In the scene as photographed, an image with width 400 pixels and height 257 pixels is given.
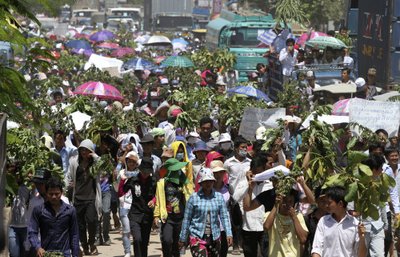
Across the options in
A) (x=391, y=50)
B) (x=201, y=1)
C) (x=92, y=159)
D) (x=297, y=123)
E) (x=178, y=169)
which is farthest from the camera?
(x=201, y=1)

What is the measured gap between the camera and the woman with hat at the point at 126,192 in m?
15.2

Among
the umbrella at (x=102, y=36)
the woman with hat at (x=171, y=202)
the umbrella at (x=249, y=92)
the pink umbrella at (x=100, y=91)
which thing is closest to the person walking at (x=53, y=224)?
the woman with hat at (x=171, y=202)

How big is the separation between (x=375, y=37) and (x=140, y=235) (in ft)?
36.6

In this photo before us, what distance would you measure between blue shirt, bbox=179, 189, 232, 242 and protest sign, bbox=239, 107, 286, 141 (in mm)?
5423

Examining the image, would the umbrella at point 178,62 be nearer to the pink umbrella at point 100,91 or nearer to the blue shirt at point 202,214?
the pink umbrella at point 100,91

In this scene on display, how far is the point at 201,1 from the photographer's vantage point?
114 metres

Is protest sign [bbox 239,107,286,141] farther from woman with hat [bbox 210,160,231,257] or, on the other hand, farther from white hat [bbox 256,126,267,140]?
woman with hat [bbox 210,160,231,257]

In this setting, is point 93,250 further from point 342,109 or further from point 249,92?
point 249,92

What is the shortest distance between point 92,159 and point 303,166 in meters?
3.51

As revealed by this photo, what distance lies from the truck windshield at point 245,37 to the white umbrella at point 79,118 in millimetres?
21602

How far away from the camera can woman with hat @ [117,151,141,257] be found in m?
15.2

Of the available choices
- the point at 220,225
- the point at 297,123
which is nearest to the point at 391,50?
the point at 297,123

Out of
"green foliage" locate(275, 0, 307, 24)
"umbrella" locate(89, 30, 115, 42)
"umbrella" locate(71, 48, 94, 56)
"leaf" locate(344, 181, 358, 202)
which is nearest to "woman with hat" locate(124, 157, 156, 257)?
"leaf" locate(344, 181, 358, 202)

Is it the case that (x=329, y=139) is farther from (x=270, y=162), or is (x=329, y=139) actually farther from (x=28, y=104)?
(x=28, y=104)
